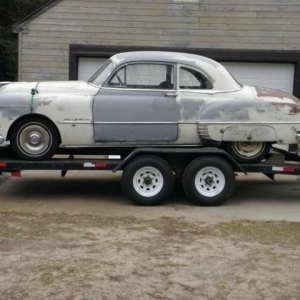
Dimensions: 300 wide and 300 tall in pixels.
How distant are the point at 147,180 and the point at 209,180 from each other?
0.93 metres

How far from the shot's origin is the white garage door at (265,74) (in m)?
12.9

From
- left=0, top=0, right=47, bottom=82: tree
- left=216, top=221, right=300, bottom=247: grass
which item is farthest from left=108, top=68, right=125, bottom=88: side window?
left=0, top=0, right=47, bottom=82: tree

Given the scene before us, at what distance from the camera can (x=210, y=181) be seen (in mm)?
7730

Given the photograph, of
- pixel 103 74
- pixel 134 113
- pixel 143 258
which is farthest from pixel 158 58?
pixel 143 258

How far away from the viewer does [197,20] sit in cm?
1262

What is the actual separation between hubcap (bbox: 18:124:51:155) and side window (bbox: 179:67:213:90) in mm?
2167

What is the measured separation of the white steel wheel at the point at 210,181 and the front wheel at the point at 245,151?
0.44m

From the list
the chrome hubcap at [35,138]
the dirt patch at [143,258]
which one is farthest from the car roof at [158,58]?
the dirt patch at [143,258]

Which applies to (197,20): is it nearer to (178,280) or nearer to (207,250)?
(207,250)

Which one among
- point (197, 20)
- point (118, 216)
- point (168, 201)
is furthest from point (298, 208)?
point (197, 20)

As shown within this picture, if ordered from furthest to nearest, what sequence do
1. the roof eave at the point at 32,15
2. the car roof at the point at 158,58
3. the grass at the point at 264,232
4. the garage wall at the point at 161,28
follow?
the garage wall at the point at 161,28 → the roof eave at the point at 32,15 → the car roof at the point at 158,58 → the grass at the point at 264,232

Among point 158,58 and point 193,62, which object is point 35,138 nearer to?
point 158,58

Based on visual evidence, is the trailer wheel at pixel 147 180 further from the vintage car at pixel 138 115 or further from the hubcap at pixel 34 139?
the hubcap at pixel 34 139

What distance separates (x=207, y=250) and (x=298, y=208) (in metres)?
2.84
